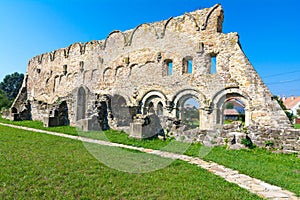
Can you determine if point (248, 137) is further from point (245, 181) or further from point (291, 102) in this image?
point (291, 102)

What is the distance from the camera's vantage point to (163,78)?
46.7ft

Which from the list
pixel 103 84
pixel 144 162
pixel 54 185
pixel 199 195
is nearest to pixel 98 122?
pixel 103 84

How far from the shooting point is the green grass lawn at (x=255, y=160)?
200 inches

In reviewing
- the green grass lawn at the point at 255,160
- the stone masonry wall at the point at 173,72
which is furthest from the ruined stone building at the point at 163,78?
the green grass lawn at the point at 255,160

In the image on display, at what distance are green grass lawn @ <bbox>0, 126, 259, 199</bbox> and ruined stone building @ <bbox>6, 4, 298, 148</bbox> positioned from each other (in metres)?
5.08

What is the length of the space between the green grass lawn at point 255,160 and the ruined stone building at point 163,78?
1.98 m

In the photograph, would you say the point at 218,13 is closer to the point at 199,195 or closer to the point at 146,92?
the point at 146,92

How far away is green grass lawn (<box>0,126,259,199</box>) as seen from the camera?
13.0ft

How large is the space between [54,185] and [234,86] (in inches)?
382

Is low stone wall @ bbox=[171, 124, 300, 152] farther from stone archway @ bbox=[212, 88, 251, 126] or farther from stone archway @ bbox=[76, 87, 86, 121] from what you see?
stone archway @ bbox=[76, 87, 86, 121]

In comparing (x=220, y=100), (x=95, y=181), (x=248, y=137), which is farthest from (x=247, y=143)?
(x=95, y=181)

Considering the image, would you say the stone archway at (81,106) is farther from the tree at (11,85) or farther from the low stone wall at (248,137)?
the tree at (11,85)

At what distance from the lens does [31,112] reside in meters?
18.3

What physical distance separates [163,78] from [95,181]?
34.0 feet
